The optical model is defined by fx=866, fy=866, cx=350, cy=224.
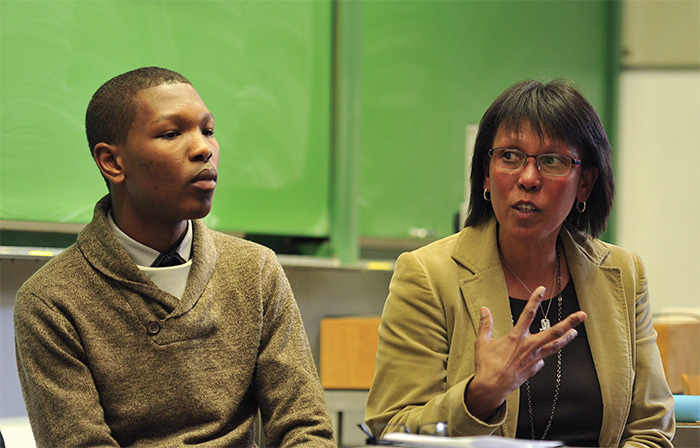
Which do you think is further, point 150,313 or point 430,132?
point 430,132

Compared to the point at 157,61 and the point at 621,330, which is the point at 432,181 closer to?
the point at 157,61

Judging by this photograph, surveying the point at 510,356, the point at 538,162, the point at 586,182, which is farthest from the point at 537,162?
the point at 510,356

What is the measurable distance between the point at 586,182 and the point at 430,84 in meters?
2.25

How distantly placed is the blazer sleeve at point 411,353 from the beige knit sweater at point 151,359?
0.13m

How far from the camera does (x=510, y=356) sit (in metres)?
1.58

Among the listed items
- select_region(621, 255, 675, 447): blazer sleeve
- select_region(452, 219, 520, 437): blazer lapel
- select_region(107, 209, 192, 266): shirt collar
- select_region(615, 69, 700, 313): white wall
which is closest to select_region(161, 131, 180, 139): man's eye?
select_region(107, 209, 192, 266): shirt collar

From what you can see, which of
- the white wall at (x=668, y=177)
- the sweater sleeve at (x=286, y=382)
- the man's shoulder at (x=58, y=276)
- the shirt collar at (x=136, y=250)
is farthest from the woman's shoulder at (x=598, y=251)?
the white wall at (x=668, y=177)

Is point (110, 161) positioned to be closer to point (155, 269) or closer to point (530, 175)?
point (155, 269)

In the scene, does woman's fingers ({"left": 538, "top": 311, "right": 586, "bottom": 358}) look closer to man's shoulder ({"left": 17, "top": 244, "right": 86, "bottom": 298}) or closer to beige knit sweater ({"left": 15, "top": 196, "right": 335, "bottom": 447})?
beige knit sweater ({"left": 15, "top": 196, "right": 335, "bottom": 447})

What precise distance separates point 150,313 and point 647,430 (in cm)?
107

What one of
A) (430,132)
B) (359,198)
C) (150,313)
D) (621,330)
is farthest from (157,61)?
(621,330)

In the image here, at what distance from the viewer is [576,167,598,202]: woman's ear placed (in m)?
1.95

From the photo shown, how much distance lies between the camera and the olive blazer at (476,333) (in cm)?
176

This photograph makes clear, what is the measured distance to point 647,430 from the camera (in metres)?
1.84
